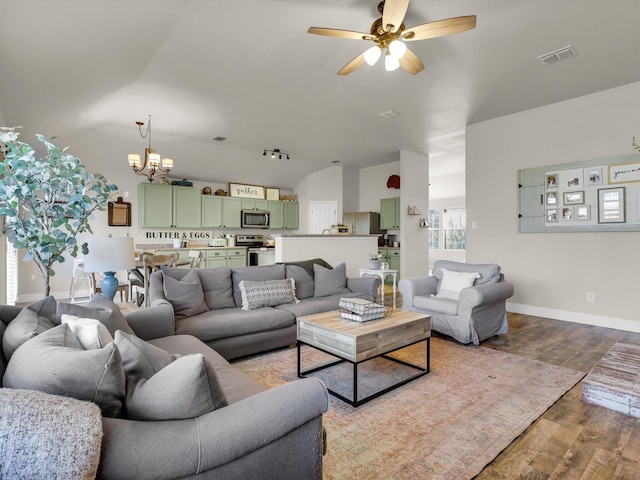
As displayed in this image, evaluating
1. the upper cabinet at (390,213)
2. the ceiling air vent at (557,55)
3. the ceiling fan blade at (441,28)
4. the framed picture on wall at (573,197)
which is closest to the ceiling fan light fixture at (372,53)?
the ceiling fan blade at (441,28)

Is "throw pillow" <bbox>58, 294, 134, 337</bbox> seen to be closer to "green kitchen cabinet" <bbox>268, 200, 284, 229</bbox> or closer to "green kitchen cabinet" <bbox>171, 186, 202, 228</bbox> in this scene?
"green kitchen cabinet" <bbox>171, 186, 202, 228</bbox>

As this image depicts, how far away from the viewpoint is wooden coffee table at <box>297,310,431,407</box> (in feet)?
7.41

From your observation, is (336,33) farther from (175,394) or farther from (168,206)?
(168,206)

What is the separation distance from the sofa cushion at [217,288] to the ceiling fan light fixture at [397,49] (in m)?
2.50

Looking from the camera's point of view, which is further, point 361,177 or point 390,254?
point 361,177

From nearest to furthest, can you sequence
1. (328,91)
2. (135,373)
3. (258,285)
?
(135,373), (258,285), (328,91)

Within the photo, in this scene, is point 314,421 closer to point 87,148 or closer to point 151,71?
point 151,71

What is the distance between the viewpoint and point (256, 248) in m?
7.66

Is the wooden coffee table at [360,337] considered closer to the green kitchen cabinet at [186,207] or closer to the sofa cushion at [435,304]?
the sofa cushion at [435,304]

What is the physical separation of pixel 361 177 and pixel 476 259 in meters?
4.13

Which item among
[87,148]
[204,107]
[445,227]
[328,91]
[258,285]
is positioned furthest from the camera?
[445,227]

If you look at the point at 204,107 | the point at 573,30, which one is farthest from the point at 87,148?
the point at 573,30

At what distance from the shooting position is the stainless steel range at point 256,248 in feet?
23.5

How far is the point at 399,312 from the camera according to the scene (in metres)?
2.90
